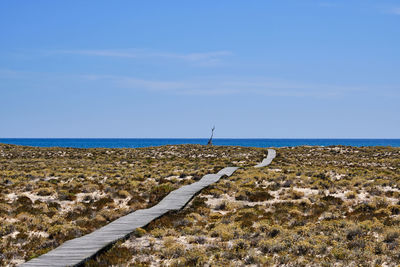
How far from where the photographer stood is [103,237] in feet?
45.3

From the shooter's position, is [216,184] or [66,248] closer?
[66,248]

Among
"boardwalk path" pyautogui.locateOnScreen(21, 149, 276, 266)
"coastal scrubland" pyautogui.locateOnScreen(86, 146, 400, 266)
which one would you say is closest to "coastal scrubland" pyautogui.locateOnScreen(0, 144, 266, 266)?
"boardwalk path" pyautogui.locateOnScreen(21, 149, 276, 266)

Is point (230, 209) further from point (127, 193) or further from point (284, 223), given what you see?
point (127, 193)

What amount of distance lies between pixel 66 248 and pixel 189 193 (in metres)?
11.5

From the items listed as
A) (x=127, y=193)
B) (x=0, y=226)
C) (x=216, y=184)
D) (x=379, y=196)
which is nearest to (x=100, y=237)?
(x=0, y=226)

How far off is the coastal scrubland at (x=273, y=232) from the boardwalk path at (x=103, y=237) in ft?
1.19

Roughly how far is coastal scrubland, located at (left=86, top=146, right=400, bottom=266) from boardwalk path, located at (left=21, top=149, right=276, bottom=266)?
0.36 m

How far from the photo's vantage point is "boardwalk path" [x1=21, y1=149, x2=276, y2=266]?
11.3 m

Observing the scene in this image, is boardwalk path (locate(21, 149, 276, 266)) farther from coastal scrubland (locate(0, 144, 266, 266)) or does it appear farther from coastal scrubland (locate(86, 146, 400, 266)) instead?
coastal scrubland (locate(0, 144, 266, 266))

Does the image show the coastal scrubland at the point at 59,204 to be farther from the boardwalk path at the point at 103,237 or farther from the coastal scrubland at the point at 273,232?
the coastal scrubland at the point at 273,232

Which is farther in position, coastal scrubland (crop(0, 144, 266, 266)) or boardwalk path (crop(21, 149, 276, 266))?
coastal scrubland (crop(0, 144, 266, 266))

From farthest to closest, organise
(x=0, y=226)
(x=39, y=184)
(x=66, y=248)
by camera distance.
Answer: (x=39, y=184) → (x=0, y=226) → (x=66, y=248)

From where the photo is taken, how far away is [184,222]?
661 inches

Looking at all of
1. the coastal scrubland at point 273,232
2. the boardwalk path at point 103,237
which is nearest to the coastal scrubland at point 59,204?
the boardwalk path at point 103,237
